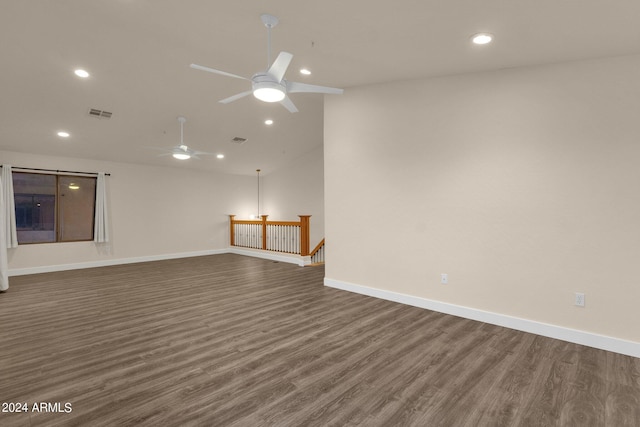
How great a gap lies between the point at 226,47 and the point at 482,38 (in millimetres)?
2747

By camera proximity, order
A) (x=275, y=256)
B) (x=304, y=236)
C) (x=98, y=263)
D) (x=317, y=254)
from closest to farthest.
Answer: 1. (x=304, y=236)
2. (x=98, y=263)
3. (x=317, y=254)
4. (x=275, y=256)

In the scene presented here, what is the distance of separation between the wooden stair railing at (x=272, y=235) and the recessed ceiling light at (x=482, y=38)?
4.67 m

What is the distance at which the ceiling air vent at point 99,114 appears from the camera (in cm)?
524

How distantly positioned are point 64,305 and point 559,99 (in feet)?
22.0

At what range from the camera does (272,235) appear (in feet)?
27.9

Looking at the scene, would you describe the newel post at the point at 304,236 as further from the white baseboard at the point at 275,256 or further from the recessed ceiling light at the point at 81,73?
the recessed ceiling light at the point at 81,73

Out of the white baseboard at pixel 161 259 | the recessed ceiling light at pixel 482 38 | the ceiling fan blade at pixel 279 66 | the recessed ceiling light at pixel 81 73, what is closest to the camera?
the ceiling fan blade at pixel 279 66

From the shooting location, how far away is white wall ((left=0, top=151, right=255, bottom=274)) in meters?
6.81

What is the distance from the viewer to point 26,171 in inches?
258

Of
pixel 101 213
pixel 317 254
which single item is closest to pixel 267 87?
pixel 317 254

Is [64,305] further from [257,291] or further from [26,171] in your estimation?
[26,171]

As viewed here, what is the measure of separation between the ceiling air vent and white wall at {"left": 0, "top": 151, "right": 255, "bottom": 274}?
2520 millimetres

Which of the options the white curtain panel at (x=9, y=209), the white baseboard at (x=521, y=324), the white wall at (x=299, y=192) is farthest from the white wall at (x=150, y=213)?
the white baseboard at (x=521, y=324)

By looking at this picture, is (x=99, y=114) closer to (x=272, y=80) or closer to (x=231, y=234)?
(x=272, y=80)
